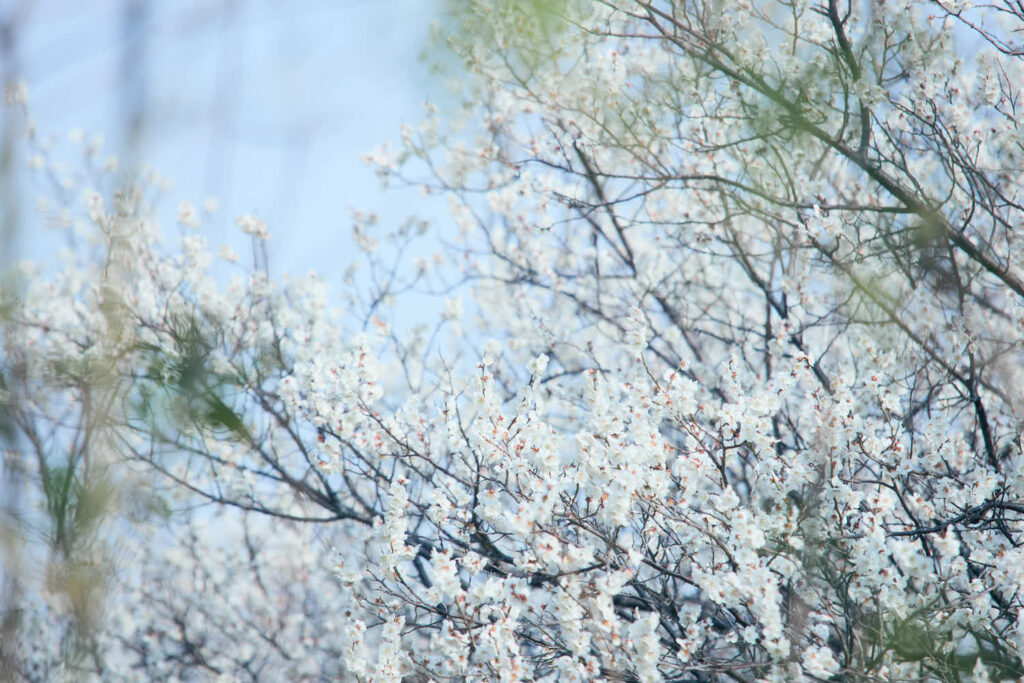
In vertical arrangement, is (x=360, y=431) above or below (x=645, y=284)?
below

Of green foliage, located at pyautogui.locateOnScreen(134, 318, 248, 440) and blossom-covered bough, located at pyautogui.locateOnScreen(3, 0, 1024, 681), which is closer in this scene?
green foliage, located at pyautogui.locateOnScreen(134, 318, 248, 440)

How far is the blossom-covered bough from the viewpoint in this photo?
8.40 feet

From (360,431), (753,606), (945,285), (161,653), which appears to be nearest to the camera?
(753,606)

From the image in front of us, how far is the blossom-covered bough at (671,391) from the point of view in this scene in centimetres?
256

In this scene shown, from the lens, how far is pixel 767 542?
2746 millimetres

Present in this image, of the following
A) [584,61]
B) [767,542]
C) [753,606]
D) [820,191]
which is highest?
[584,61]

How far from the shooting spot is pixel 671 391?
3.10 m

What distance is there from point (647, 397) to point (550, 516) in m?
0.67

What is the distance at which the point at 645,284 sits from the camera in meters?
5.16

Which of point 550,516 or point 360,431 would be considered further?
point 360,431

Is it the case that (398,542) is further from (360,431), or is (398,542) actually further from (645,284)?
(645,284)

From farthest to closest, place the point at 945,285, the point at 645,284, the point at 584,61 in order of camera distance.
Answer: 1. the point at 645,284
2. the point at 584,61
3. the point at 945,285

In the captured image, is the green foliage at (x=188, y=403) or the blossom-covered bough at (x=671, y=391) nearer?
the green foliage at (x=188, y=403)

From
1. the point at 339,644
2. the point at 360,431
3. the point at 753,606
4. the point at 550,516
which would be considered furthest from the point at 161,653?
the point at 753,606
